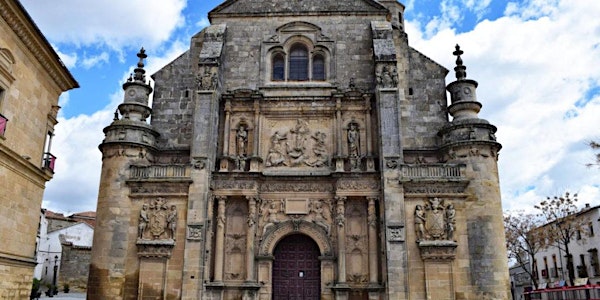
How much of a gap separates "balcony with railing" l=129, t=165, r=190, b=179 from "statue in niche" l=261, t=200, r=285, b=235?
127 inches

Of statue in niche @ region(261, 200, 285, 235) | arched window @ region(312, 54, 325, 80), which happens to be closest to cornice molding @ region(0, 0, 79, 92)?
statue in niche @ region(261, 200, 285, 235)

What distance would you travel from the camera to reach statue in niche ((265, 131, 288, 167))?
19250mm

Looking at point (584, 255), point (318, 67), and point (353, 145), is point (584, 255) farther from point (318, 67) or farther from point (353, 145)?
point (318, 67)

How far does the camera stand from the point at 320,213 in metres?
18.5

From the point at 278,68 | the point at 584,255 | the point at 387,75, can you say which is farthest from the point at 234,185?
the point at 584,255

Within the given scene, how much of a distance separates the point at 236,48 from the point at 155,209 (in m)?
7.59

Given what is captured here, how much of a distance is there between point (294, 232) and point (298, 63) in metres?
7.30

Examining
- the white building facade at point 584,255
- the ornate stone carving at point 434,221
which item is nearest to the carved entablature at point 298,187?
the ornate stone carving at point 434,221

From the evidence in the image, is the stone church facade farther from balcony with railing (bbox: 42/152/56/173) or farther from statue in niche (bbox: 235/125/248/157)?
balcony with railing (bbox: 42/152/56/173)

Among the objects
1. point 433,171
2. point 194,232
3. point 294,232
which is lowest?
point 194,232

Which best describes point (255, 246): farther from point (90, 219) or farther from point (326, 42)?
point (90, 219)

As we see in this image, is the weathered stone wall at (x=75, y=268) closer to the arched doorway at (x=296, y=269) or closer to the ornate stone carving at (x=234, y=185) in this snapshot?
the ornate stone carving at (x=234, y=185)

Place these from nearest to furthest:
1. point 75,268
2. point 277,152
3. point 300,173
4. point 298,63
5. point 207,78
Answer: point 300,173, point 207,78, point 277,152, point 298,63, point 75,268

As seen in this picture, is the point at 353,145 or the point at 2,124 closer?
the point at 2,124
